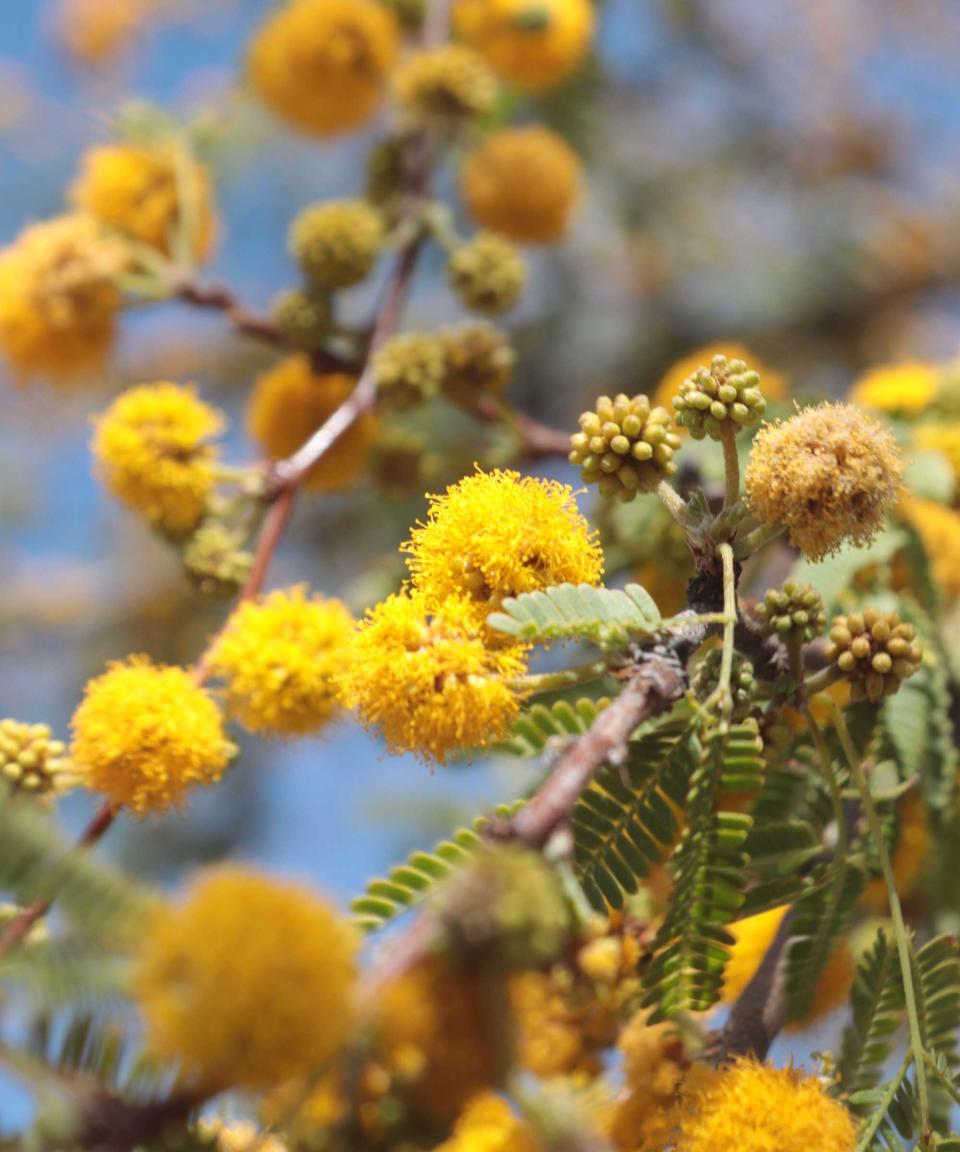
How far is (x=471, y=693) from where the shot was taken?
1.63 m

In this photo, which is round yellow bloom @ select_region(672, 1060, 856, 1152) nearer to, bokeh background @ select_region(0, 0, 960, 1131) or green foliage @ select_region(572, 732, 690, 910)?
green foliage @ select_region(572, 732, 690, 910)

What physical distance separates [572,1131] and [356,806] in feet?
9.33

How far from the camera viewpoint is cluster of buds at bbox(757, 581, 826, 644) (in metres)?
1.76

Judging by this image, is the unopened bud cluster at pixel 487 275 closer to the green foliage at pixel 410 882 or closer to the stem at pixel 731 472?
the stem at pixel 731 472

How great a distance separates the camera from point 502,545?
175 centimetres

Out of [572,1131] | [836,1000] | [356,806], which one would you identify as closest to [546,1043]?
[836,1000]

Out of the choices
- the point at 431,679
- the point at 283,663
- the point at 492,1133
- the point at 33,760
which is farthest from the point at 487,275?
the point at 492,1133

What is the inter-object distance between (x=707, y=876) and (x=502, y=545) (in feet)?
1.80

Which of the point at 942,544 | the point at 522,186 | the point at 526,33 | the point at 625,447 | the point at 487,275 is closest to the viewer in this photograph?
the point at 625,447

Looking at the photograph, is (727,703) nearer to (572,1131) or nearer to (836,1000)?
(572,1131)

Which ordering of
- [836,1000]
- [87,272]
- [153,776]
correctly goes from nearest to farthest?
1. [153,776]
2. [836,1000]
3. [87,272]

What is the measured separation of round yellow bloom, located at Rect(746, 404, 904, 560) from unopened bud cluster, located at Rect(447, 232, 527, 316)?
5.84 feet

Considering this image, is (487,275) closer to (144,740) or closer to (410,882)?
(144,740)

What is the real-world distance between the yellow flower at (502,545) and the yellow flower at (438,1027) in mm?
677
